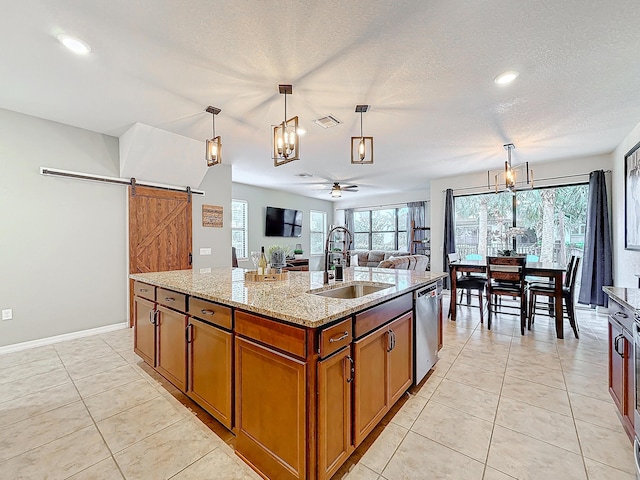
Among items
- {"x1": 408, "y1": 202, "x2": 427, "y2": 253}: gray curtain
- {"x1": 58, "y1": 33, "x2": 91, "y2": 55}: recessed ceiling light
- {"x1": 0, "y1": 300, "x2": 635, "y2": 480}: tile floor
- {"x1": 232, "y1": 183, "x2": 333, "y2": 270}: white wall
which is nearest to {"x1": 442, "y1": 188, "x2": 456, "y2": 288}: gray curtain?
{"x1": 408, "y1": 202, "x2": 427, "y2": 253}: gray curtain

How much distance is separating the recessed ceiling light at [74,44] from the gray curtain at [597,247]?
6.75 metres

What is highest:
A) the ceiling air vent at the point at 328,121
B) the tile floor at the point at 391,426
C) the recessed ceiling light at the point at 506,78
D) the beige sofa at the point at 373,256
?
the recessed ceiling light at the point at 506,78

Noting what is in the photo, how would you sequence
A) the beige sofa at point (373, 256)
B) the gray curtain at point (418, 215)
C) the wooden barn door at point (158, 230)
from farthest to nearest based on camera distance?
1. the beige sofa at point (373, 256)
2. the gray curtain at point (418, 215)
3. the wooden barn door at point (158, 230)

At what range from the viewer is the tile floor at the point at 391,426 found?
1580mm

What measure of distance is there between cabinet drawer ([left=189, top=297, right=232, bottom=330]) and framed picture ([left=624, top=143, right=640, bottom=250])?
4.66m

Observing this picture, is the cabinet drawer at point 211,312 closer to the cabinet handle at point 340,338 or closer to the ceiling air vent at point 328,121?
the cabinet handle at point 340,338

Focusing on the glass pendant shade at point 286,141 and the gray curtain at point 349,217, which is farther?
the gray curtain at point 349,217

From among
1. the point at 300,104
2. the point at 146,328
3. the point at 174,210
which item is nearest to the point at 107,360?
the point at 146,328

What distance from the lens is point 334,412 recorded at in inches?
56.6

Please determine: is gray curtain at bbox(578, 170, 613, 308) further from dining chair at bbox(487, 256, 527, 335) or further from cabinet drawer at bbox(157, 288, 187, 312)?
cabinet drawer at bbox(157, 288, 187, 312)

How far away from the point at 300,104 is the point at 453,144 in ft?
8.29

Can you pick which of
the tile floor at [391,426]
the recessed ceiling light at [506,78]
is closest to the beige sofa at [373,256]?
the tile floor at [391,426]

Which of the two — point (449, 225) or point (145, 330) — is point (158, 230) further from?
point (449, 225)

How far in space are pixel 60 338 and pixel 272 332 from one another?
12.3 ft
